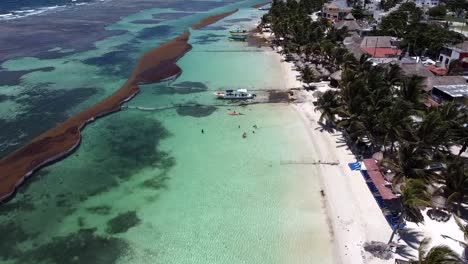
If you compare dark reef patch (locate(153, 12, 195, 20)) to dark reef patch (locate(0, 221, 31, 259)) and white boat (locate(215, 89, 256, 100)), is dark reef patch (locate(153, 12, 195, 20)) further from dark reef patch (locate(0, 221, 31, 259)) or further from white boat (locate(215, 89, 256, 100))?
dark reef patch (locate(0, 221, 31, 259))

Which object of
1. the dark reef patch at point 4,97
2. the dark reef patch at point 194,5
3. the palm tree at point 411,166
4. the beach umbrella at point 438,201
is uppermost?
the dark reef patch at point 194,5

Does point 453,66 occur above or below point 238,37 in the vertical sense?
above

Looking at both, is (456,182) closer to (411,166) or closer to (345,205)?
(411,166)

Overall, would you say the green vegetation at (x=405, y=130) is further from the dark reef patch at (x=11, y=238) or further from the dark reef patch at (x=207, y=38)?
the dark reef patch at (x=207, y=38)

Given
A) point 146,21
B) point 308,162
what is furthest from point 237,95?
point 146,21

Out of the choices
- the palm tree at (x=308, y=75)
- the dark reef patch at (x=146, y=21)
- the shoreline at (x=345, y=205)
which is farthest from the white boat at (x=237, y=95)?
the dark reef patch at (x=146, y=21)

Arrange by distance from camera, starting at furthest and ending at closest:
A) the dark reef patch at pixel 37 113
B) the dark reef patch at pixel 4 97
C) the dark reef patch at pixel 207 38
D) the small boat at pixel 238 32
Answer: the small boat at pixel 238 32 < the dark reef patch at pixel 207 38 < the dark reef patch at pixel 4 97 < the dark reef patch at pixel 37 113
